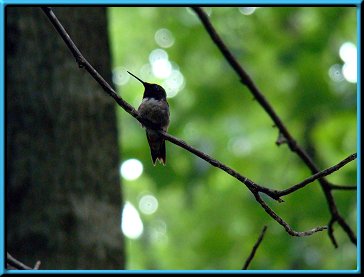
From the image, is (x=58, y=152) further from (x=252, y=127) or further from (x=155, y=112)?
(x=252, y=127)

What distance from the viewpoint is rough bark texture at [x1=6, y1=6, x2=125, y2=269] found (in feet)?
11.5

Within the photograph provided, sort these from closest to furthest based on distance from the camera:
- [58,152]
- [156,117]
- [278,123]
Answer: [156,117], [278,123], [58,152]

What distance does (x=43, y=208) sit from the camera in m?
3.52

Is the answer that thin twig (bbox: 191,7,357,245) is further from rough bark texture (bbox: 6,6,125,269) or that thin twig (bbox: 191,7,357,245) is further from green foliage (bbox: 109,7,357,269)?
green foliage (bbox: 109,7,357,269)

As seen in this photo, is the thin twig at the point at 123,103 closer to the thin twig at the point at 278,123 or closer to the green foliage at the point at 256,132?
the thin twig at the point at 278,123

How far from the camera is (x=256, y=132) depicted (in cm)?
686

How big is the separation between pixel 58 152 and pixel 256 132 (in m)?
3.58

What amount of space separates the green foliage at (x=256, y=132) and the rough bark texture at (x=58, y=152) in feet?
4.91

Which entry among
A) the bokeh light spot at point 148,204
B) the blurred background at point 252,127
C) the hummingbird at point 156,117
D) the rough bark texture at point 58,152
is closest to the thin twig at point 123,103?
the hummingbird at point 156,117

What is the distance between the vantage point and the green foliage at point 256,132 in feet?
18.7

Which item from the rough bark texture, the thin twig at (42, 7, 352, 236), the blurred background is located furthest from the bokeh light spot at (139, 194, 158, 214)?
the thin twig at (42, 7, 352, 236)

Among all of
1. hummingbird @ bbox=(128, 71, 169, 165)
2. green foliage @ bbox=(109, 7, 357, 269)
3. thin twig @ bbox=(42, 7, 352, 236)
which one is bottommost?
thin twig @ bbox=(42, 7, 352, 236)

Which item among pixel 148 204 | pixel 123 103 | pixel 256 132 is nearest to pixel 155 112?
pixel 123 103

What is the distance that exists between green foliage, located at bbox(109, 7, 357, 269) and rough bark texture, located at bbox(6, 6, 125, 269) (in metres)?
1.50
